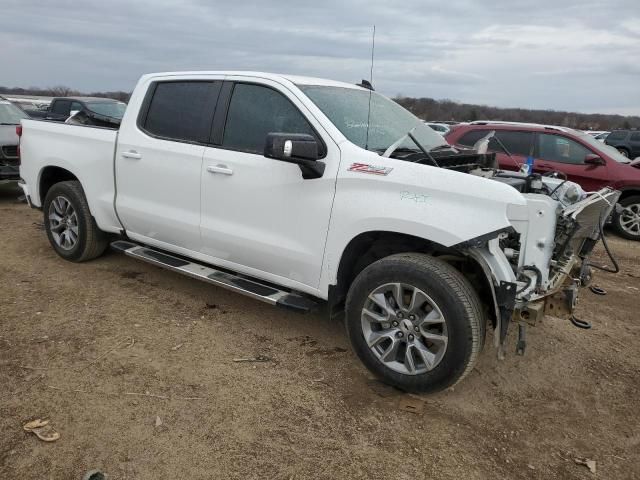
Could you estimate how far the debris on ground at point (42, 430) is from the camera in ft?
9.25

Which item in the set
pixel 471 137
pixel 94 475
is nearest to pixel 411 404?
pixel 94 475

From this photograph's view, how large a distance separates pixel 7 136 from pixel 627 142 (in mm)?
22602

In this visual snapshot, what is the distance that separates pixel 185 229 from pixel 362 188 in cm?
171

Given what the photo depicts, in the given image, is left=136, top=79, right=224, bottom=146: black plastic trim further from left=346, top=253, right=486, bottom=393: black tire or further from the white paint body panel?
left=346, top=253, right=486, bottom=393: black tire

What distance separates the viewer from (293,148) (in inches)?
130

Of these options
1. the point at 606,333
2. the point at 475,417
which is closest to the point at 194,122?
the point at 475,417

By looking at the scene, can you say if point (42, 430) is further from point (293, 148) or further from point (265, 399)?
point (293, 148)

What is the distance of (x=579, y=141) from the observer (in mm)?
8469

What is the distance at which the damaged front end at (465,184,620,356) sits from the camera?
10.1 feet

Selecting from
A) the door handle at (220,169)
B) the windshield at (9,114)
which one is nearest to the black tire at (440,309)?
the door handle at (220,169)

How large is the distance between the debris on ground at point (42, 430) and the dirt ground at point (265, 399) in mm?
38

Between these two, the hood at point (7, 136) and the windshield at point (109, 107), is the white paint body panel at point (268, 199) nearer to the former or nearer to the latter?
the hood at point (7, 136)

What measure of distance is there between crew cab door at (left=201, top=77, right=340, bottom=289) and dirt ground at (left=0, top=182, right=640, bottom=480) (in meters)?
0.65

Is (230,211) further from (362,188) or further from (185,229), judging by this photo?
(362,188)
